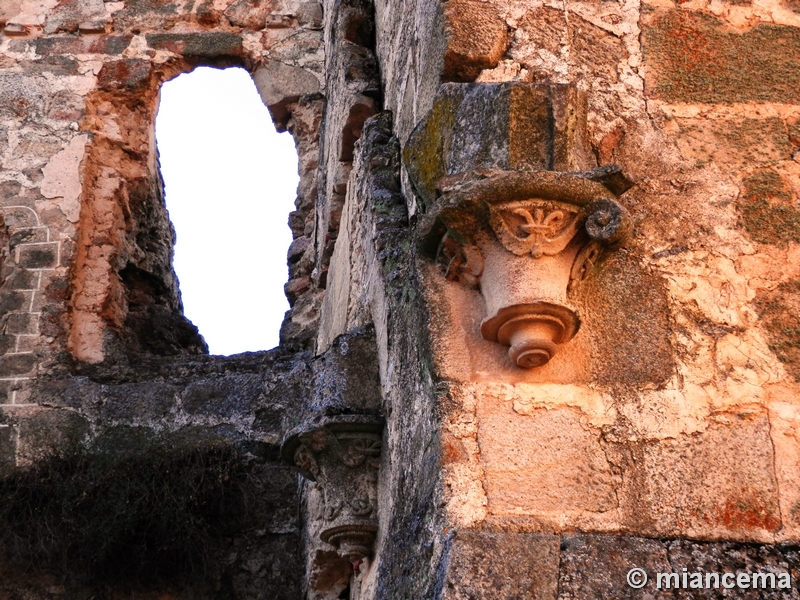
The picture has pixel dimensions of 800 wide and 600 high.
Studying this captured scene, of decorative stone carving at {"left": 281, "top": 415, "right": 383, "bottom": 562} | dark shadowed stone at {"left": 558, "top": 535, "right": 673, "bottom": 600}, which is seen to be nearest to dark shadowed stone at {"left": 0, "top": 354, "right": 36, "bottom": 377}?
decorative stone carving at {"left": 281, "top": 415, "right": 383, "bottom": 562}

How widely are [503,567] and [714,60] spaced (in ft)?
5.42

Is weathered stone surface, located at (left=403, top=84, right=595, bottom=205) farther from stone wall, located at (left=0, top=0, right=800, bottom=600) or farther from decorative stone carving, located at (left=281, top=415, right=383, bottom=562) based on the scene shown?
decorative stone carving, located at (left=281, top=415, right=383, bottom=562)

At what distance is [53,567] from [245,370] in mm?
1259

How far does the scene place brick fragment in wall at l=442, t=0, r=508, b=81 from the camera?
3340 millimetres

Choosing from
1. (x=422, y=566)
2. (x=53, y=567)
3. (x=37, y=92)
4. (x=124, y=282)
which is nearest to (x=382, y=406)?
(x=422, y=566)

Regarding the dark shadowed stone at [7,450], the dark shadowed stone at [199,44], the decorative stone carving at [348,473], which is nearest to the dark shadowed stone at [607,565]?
the decorative stone carving at [348,473]

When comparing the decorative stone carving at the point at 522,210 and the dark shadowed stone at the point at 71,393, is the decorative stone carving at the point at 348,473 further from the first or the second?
the dark shadowed stone at the point at 71,393

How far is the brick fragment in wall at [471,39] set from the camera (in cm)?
334

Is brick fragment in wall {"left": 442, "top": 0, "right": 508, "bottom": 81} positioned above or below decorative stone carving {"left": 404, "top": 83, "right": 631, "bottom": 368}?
above

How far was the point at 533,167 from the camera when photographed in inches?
118

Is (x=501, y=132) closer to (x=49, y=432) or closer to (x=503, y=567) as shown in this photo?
(x=503, y=567)

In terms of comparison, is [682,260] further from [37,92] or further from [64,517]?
[37,92]

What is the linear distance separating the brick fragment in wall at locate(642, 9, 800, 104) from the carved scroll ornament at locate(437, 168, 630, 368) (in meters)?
0.61

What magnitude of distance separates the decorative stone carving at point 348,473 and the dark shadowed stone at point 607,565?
3.47 ft
